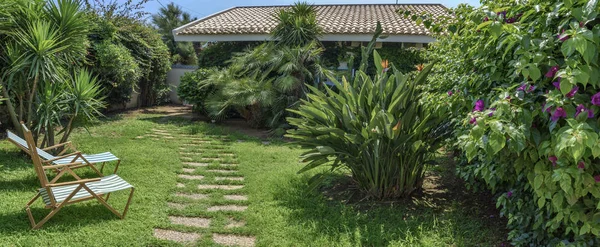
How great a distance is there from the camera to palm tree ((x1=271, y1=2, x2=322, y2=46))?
462 inches

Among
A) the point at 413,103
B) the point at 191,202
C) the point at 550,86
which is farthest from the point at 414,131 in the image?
the point at 191,202

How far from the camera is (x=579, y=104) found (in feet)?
7.75

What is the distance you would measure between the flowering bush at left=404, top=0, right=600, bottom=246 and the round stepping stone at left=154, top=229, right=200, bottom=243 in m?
2.88

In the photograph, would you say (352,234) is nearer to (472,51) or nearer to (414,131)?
(414,131)

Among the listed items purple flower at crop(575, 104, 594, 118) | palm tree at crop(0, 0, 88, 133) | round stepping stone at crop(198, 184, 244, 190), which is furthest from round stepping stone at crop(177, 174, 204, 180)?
purple flower at crop(575, 104, 594, 118)

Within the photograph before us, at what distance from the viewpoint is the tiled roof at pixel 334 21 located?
12.9m

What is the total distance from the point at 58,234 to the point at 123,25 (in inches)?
429

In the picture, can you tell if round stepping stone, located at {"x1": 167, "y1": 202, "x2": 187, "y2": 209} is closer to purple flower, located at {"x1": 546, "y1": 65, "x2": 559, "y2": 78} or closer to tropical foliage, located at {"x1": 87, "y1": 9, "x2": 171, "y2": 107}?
purple flower, located at {"x1": 546, "y1": 65, "x2": 559, "y2": 78}

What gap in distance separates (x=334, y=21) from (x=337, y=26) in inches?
55.2

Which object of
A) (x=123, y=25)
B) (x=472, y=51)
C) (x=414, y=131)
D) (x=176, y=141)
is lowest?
(x=176, y=141)

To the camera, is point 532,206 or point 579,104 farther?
point 532,206

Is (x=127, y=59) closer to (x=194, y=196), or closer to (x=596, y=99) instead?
(x=194, y=196)

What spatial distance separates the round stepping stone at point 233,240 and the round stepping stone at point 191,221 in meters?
0.35

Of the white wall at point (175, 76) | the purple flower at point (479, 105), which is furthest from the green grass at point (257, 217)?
the white wall at point (175, 76)
